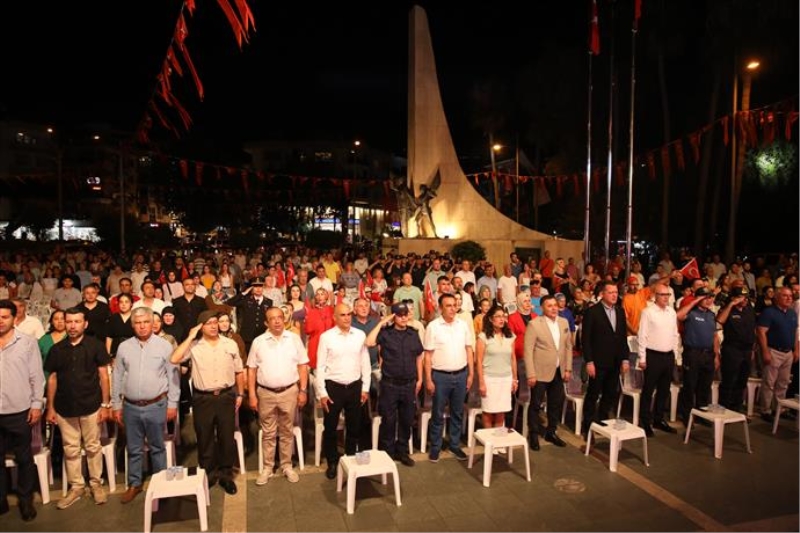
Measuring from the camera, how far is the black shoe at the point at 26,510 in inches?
178

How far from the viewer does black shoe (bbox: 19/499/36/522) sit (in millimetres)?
4531

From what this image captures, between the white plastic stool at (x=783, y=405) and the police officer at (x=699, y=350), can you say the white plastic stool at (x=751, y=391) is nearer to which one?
the white plastic stool at (x=783, y=405)

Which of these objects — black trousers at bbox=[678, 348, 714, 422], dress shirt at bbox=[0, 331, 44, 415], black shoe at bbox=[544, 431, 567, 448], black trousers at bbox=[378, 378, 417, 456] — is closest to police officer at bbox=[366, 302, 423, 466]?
black trousers at bbox=[378, 378, 417, 456]

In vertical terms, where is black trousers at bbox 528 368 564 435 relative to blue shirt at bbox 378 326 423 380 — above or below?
below

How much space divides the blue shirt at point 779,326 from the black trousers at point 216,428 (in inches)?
253

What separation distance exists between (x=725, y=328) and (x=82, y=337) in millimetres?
7162

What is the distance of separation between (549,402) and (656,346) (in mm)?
1400

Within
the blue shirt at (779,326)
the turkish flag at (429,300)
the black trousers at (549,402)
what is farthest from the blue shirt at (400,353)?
the blue shirt at (779,326)

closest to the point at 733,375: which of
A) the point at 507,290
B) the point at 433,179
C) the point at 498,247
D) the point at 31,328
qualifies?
the point at 507,290

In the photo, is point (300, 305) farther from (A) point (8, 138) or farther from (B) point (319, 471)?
(A) point (8, 138)

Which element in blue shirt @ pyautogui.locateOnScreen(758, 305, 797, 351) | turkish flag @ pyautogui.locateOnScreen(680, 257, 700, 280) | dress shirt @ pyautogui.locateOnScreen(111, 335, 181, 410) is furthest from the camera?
turkish flag @ pyautogui.locateOnScreen(680, 257, 700, 280)

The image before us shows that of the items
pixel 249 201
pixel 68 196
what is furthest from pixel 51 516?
pixel 68 196

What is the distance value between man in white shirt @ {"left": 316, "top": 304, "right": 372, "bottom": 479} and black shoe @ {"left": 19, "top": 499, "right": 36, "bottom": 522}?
2.43 metres

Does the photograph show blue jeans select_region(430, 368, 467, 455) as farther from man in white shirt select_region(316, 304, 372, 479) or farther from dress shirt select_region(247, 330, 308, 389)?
dress shirt select_region(247, 330, 308, 389)
